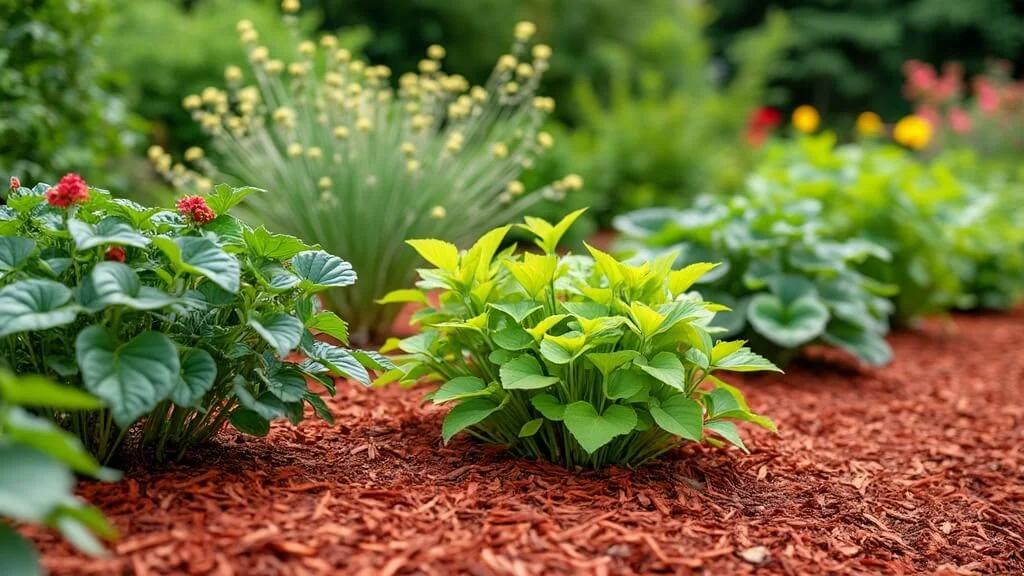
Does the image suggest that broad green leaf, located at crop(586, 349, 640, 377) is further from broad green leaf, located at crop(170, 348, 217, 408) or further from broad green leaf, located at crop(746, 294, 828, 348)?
broad green leaf, located at crop(746, 294, 828, 348)

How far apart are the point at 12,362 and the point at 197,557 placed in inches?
27.9

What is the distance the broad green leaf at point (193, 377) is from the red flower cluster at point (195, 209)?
0.32 meters

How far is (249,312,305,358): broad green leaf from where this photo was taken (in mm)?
1920

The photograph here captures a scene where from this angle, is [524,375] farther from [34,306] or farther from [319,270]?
[34,306]

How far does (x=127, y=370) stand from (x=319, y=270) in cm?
56

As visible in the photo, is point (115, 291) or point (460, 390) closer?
point (115, 291)

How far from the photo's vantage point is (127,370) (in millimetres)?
1783

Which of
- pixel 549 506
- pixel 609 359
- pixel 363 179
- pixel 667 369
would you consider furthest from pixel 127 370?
pixel 363 179

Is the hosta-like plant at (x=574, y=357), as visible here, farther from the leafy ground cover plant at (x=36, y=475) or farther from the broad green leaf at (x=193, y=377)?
the leafy ground cover plant at (x=36, y=475)

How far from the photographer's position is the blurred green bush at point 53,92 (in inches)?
158

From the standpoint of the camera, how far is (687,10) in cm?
1165

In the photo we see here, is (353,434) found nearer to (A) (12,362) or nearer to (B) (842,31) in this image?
(A) (12,362)

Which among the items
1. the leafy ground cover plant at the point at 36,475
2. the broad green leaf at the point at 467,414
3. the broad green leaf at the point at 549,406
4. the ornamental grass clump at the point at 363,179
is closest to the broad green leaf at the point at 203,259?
the leafy ground cover plant at the point at 36,475

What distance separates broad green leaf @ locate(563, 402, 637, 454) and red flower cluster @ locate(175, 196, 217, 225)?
980mm
